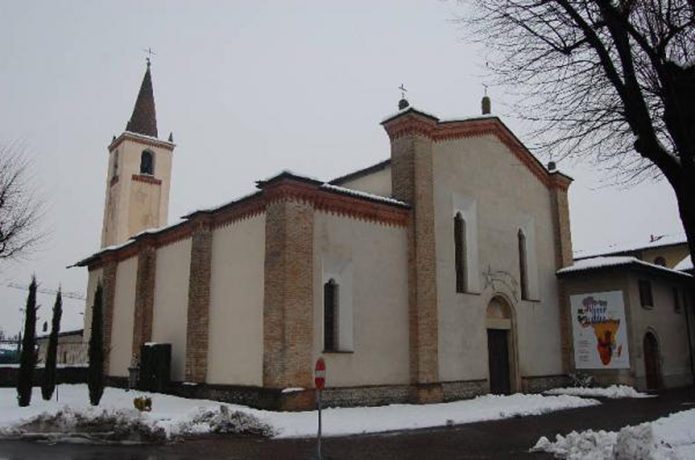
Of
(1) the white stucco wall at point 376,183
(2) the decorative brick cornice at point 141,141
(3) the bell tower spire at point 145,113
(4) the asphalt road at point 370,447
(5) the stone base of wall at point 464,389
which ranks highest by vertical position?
(3) the bell tower spire at point 145,113

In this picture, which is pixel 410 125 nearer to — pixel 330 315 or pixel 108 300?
pixel 330 315

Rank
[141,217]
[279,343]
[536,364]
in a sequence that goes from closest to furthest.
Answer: [279,343] → [536,364] → [141,217]

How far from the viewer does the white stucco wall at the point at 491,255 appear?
20.2 meters

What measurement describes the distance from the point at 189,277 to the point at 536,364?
14.1 m

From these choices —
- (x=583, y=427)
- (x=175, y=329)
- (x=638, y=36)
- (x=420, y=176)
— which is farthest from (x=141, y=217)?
(x=638, y=36)

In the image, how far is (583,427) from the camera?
45.1 feet

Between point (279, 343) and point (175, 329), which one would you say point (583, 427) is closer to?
point (279, 343)

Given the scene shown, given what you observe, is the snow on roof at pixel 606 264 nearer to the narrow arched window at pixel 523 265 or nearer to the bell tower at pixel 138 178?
the narrow arched window at pixel 523 265

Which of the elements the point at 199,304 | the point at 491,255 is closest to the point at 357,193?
the point at 199,304

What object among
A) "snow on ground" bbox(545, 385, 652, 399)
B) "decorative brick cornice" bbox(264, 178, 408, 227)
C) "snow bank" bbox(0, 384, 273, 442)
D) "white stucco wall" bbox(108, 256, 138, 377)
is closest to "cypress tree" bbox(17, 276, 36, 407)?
"snow bank" bbox(0, 384, 273, 442)

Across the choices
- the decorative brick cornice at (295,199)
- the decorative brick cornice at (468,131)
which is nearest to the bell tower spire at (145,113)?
the decorative brick cornice at (295,199)

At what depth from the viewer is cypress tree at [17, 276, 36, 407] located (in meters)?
17.6

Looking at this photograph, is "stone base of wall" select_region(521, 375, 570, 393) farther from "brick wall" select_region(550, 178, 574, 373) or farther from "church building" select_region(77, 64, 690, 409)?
"brick wall" select_region(550, 178, 574, 373)

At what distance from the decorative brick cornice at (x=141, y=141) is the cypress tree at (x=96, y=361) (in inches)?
848
